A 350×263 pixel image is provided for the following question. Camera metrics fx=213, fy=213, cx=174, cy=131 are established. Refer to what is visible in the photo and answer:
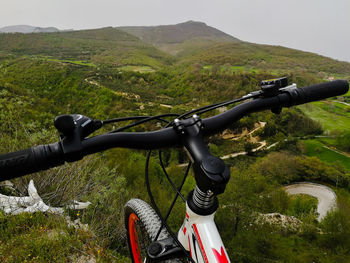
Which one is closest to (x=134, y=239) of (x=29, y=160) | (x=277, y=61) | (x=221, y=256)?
(x=221, y=256)

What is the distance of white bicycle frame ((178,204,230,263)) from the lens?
1117 millimetres

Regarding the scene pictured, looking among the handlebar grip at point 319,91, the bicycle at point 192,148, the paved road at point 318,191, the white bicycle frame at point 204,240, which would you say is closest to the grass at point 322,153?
the paved road at point 318,191

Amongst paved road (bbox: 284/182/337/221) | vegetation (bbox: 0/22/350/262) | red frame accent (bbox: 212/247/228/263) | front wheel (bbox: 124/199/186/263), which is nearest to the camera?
red frame accent (bbox: 212/247/228/263)

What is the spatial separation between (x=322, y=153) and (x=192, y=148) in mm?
68373

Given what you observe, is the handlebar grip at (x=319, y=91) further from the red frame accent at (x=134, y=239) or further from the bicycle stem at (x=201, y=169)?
the red frame accent at (x=134, y=239)

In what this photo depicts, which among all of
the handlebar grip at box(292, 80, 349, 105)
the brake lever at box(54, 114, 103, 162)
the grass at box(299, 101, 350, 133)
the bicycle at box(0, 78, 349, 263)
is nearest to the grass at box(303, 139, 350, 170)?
the grass at box(299, 101, 350, 133)

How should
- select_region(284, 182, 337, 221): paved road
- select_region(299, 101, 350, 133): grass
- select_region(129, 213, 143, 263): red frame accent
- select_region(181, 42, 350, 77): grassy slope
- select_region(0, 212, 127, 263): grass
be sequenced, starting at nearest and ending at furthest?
select_region(129, 213, 143, 263): red frame accent < select_region(0, 212, 127, 263): grass < select_region(284, 182, 337, 221): paved road < select_region(299, 101, 350, 133): grass < select_region(181, 42, 350, 77): grassy slope

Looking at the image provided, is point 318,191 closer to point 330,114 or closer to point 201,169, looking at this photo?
point 330,114

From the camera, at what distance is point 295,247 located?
18.7m

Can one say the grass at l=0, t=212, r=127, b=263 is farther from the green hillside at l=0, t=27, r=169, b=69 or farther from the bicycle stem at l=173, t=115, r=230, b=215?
the green hillside at l=0, t=27, r=169, b=69

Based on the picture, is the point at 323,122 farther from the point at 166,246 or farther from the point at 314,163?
the point at 166,246

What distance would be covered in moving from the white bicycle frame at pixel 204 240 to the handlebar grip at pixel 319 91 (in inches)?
38.6

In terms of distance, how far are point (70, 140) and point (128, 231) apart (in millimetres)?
1882

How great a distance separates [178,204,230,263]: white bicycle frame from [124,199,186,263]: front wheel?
2.13ft
